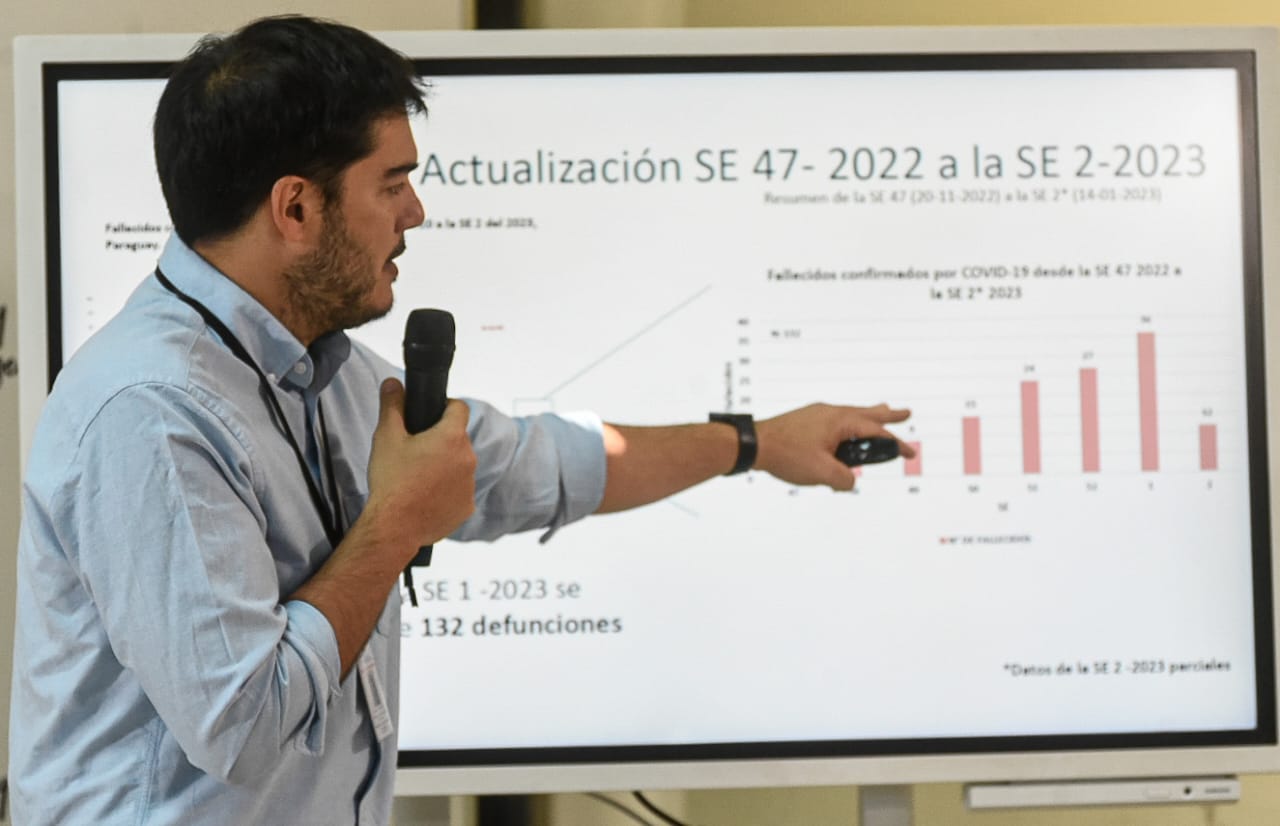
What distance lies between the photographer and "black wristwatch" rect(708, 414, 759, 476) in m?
1.99

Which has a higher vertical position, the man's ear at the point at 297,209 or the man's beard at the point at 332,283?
the man's ear at the point at 297,209

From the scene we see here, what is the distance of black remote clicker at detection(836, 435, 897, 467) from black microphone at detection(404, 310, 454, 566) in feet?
2.84

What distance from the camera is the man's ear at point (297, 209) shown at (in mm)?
1167

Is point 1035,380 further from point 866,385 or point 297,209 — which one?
point 297,209

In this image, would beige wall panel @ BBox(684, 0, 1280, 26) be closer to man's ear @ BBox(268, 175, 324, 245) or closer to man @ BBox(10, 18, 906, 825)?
man @ BBox(10, 18, 906, 825)

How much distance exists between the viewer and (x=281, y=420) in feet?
3.96

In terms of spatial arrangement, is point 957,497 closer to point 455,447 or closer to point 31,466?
point 455,447

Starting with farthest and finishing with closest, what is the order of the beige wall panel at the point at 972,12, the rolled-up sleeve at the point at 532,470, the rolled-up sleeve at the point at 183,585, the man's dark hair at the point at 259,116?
1. the beige wall panel at the point at 972,12
2. the rolled-up sleeve at the point at 532,470
3. the man's dark hair at the point at 259,116
4. the rolled-up sleeve at the point at 183,585

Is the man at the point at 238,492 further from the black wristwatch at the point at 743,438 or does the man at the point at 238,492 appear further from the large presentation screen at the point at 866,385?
→ the black wristwatch at the point at 743,438

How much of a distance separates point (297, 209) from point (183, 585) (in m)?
0.36

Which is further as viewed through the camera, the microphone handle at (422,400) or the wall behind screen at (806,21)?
the wall behind screen at (806,21)

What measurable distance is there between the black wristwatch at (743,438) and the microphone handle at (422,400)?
0.79 meters

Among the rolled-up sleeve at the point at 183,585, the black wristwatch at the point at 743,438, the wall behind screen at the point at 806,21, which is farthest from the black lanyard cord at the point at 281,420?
the wall behind screen at the point at 806,21

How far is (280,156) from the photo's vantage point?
3.78ft
